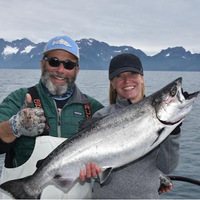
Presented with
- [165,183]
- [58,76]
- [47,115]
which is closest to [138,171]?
[165,183]

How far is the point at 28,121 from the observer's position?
4344mm

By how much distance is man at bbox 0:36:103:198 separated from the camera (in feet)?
17.1

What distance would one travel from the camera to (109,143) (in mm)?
4516

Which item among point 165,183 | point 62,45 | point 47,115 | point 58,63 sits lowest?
point 165,183

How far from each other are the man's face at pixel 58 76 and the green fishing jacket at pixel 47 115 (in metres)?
0.19

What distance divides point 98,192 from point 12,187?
1421 millimetres

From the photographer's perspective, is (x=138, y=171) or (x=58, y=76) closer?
(x=138, y=171)

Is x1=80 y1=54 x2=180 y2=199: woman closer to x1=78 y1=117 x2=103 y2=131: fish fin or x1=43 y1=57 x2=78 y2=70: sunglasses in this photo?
x1=78 y1=117 x2=103 y2=131: fish fin

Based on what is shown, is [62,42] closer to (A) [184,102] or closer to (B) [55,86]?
(B) [55,86]

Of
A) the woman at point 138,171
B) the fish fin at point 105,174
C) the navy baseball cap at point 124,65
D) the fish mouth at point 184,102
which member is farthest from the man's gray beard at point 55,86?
the fish mouth at point 184,102

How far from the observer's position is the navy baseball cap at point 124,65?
511 cm

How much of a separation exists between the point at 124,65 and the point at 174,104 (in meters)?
1.32

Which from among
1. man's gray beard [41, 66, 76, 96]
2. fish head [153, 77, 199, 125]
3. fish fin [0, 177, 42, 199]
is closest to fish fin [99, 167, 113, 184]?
fish fin [0, 177, 42, 199]

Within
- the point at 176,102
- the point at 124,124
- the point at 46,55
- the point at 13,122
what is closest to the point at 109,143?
the point at 124,124
